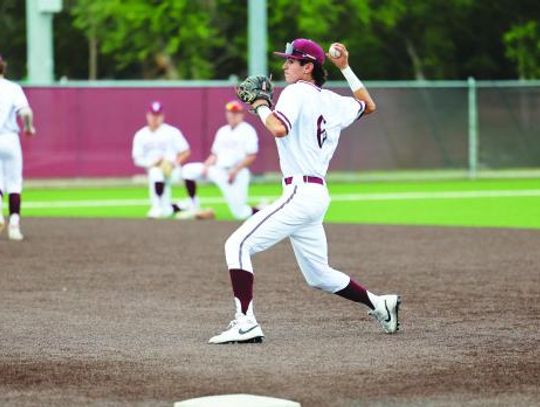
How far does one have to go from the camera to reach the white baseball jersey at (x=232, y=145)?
22.4m

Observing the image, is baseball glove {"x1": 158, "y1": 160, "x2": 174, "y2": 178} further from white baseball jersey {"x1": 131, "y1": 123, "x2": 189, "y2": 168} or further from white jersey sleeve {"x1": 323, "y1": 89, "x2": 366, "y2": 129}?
white jersey sleeve {"x1": 323, "y1": 89, "x2": 366, "y2": 129}

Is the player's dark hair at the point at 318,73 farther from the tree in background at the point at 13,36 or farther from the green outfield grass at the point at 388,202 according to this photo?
the tree in background at the point at 13,36

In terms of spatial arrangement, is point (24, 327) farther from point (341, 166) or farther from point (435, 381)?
point (341, 166)

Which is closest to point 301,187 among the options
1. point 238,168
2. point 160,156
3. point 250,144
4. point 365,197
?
point 238,168

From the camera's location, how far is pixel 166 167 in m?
23.0

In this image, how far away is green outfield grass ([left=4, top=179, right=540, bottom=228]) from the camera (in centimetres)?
2267

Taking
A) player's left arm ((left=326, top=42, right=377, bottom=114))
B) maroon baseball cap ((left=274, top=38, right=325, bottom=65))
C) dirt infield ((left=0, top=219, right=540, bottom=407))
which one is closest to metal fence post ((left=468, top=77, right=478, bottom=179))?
dirt infield ((left=0, top=219, right=540, bottom=407))

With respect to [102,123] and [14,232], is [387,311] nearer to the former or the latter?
[14,232]

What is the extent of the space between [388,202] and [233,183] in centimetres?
475

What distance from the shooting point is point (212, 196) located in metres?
28.6

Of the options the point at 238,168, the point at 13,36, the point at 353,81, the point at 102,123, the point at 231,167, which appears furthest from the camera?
the point at 13,36

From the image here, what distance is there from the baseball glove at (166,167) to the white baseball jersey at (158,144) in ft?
0.44

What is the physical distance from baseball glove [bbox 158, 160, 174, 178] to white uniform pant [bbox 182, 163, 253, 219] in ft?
1.79

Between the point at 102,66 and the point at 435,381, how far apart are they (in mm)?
58216
